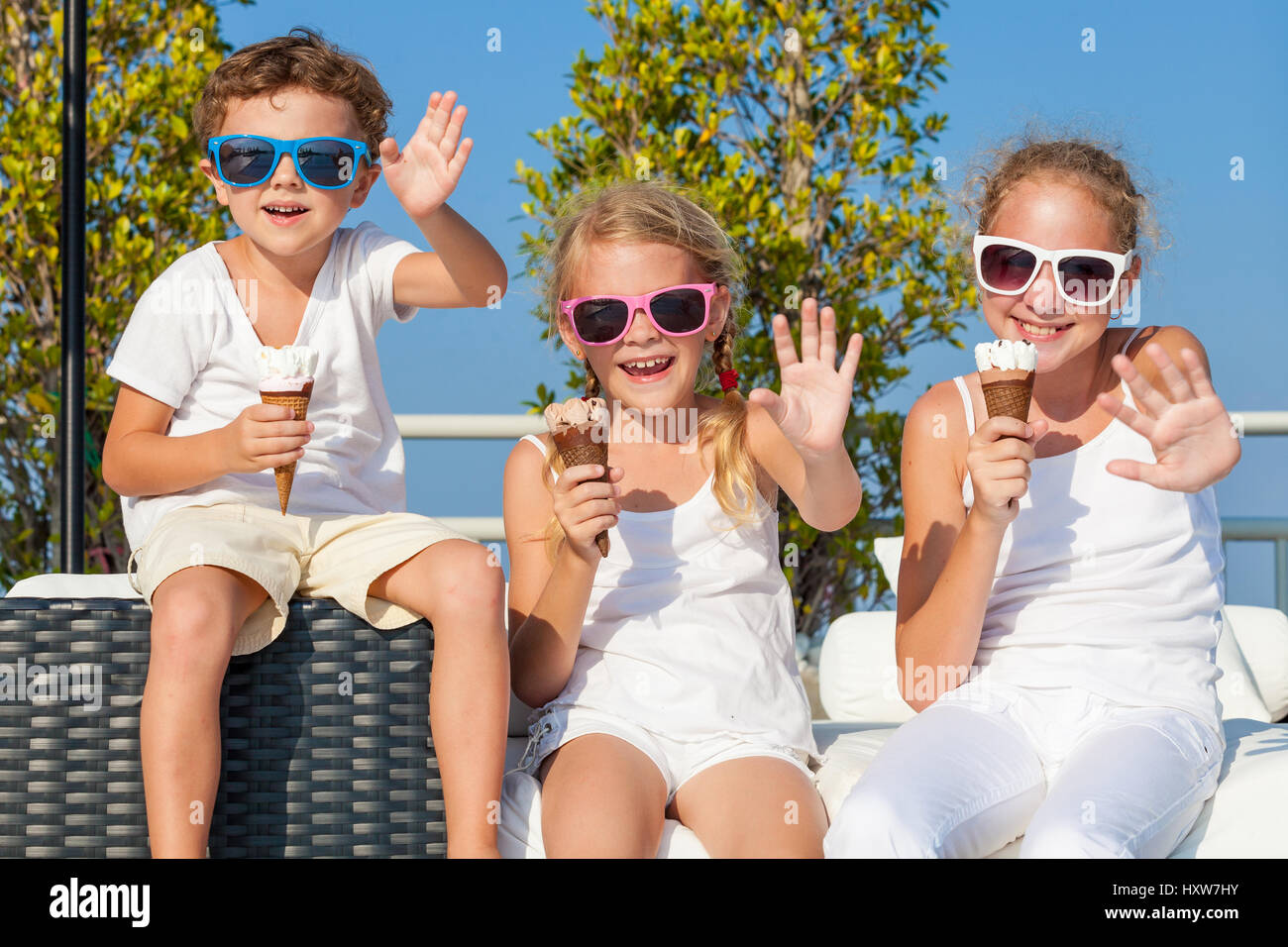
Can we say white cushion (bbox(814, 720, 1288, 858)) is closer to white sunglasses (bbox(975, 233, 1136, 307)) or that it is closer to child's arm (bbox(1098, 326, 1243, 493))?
child's arm (bbox(1098, 326, 1243, 493))

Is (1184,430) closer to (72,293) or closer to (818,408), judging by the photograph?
(818,408)

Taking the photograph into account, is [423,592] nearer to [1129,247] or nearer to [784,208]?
[1129,247]

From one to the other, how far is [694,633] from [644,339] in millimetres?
543

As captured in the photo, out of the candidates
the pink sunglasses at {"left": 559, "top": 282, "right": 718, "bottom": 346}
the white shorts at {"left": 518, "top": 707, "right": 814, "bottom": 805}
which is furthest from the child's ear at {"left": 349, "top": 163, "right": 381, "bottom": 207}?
the white shorts at {"left": 518, "top": 707, "right": 814, "bottom": 805}

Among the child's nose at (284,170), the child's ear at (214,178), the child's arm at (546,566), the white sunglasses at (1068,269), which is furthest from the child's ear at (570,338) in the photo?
the white sunglasses at (1068,269)

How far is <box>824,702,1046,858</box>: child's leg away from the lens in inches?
70.6

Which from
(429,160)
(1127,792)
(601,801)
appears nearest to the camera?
(1127,792)

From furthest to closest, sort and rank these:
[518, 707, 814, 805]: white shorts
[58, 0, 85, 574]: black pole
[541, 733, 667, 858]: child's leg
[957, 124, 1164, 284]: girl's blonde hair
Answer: [58, 0, 85, 574]: black pole → [957, 124, 1164, 284]: girl's blonde hair → [518, 707, 814, 805]: white shorts → [541, 733, 667, 858]: child's leg

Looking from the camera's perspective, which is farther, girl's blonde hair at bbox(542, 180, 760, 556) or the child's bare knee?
girl's blonde hair at bbox(542, 180, 760, 556)

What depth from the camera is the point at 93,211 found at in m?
5.01

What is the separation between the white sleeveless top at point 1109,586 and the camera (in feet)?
6.81

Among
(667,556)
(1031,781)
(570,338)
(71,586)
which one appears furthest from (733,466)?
(71,586)

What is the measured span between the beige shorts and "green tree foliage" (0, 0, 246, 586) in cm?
297

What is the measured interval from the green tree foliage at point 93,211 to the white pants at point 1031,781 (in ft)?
12.6
